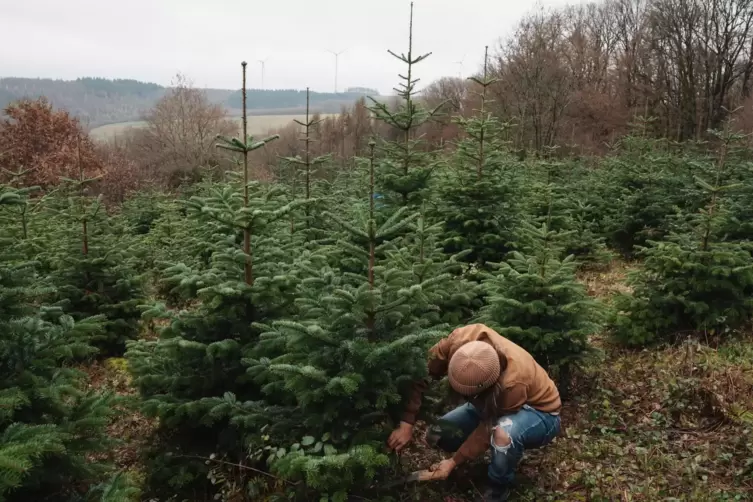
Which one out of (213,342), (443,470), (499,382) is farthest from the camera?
(213,342)

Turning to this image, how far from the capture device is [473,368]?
11.7ft

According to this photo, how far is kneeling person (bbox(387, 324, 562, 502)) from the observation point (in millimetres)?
3602

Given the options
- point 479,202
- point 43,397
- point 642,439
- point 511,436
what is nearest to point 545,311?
point 642,439

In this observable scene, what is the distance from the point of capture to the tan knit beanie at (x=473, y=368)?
140 inches

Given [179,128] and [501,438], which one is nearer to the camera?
[501,438]

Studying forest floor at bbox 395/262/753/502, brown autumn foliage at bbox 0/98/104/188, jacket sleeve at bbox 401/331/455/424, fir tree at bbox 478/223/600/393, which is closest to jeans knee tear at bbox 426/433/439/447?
forest floor at bbox 395/262/753/502

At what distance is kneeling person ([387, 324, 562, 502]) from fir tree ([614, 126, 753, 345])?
298 cm

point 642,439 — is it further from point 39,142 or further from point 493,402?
point 39,142

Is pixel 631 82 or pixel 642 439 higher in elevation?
pixel 631 82

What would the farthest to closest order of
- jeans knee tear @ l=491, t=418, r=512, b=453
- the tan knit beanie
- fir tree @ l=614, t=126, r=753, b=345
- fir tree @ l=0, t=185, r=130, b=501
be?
fir tree @ l=614, t=126, r=753, b=345 → jeans knee tear @ l=491, t=418, r=512, b=453 → the tan knit beanie → fir tree @ l=0, t=185, r=130, b=501

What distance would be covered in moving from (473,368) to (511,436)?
2.21ft

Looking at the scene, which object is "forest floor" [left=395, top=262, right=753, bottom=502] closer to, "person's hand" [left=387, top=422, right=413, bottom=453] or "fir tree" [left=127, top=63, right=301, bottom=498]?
"person's hand" [left=387, top=422, right=413, bottom=453]

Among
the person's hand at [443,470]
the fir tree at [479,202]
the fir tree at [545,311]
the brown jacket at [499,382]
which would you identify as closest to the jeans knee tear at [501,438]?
the brown jacket at [499,382]

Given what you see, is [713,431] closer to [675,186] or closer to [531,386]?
[531,386]
